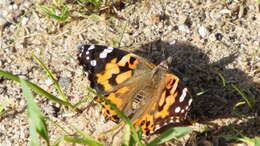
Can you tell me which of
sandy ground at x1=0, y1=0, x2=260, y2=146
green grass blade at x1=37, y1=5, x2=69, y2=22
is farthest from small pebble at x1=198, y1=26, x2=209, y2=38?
green grass blade at x1=37, y1=5, x2=69, y2=22

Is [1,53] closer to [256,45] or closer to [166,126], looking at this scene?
[166,126]

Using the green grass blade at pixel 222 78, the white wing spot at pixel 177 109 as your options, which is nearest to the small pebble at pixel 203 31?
the green grass blade at pixel 222 78

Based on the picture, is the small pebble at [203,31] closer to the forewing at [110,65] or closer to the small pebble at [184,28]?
the small pebble at [184,28]

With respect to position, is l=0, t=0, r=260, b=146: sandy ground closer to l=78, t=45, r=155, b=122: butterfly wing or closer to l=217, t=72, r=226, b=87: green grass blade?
l=217, t=72, r=226, b=87: green grass blade

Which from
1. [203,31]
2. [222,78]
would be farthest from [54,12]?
[222,78]

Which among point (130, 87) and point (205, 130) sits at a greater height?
point (130, 87)

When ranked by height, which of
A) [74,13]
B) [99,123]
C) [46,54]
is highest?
[74,13]

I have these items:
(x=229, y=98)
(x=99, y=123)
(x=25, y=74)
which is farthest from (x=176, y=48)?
(x=25, y=74)
